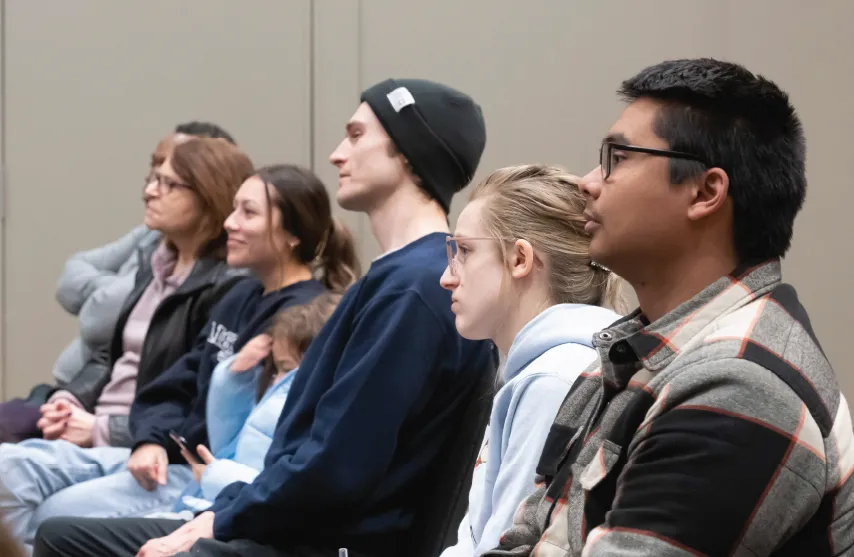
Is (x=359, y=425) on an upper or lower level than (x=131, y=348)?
upper

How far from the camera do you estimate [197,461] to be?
9.52 ft

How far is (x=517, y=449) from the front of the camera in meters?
1.61

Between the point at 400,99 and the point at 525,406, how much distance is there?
103 cm

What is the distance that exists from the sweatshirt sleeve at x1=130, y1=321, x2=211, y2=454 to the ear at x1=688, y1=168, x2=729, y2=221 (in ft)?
6.32

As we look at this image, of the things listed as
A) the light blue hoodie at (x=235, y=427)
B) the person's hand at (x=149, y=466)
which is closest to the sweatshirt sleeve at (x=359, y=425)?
the light blue hoodie at (x=235, y=427)

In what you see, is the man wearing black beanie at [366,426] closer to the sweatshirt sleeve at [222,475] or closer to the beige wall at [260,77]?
the sweatshirt sleeve at [222,475]

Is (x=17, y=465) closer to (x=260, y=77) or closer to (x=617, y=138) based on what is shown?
(x=260, y=77)

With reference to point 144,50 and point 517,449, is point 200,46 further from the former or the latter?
point 517,449

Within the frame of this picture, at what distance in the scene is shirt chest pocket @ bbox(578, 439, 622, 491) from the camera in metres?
1.21

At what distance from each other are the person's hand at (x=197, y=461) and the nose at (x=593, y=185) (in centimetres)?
146

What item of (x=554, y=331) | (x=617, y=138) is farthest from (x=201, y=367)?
(x=617, y=138)

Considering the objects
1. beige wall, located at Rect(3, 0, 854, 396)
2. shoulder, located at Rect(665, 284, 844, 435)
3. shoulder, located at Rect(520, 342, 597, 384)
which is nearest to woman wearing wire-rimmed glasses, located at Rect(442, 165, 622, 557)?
shoulder, located at Rect(520, 342, 597, 384)

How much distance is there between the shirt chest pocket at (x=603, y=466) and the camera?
121 cm

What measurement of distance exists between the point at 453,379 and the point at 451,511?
236 mm
